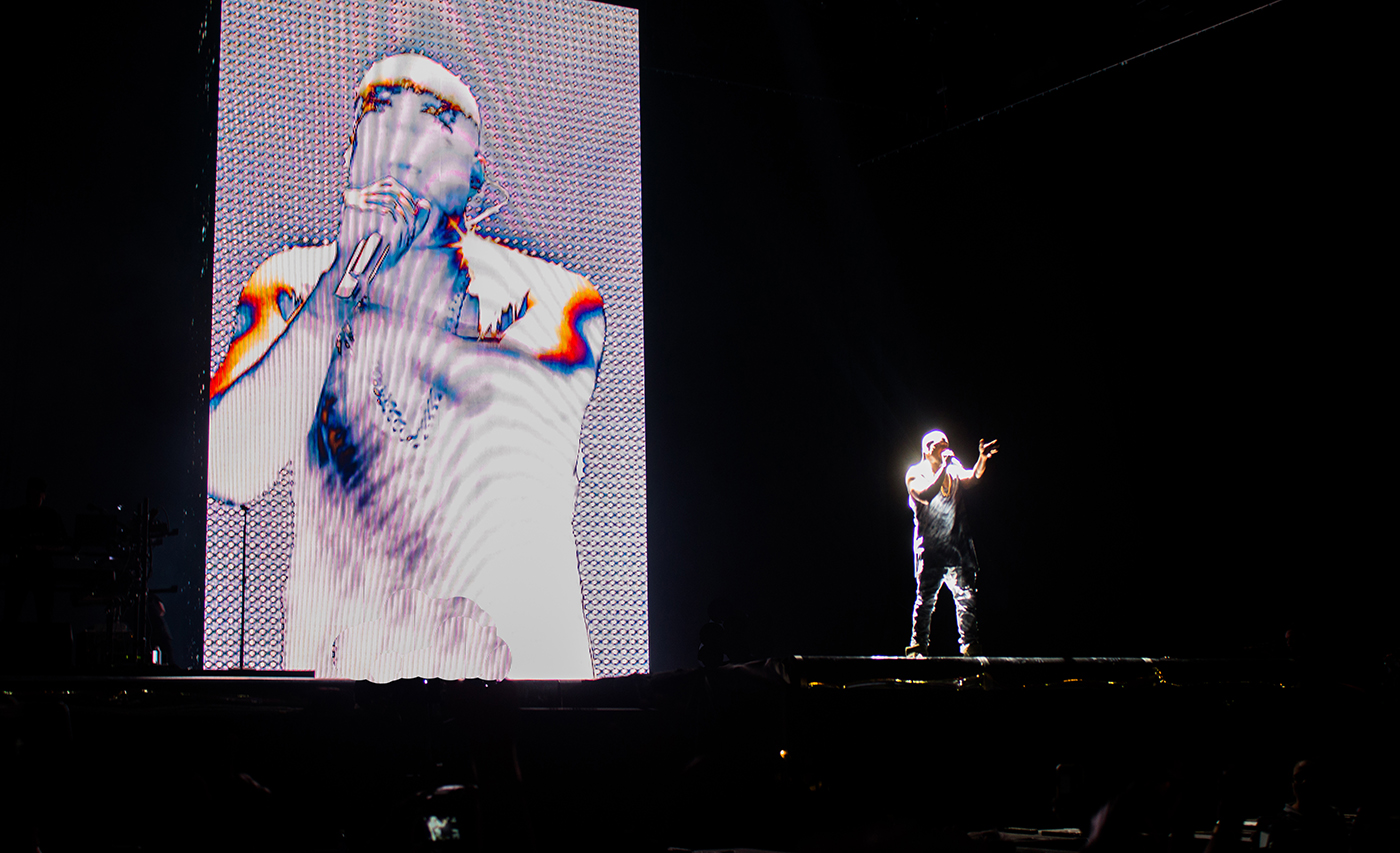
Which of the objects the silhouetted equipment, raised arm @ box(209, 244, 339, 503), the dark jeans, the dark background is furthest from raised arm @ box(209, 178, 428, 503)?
the dark jeans

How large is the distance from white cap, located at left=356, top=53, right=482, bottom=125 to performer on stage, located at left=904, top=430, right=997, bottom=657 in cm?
329

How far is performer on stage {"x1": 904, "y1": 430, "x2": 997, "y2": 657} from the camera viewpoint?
5145 mm

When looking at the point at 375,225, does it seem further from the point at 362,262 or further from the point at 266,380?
the point at 266,380

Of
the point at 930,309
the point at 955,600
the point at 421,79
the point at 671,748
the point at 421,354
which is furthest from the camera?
the point at 930,309

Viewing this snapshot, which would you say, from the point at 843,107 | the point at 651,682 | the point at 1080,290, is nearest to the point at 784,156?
the point at 843,107

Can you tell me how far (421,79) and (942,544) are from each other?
154 inches

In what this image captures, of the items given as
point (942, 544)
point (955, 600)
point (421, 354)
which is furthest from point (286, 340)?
point (955, 600)

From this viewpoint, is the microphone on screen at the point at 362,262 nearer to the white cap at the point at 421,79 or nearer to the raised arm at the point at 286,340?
the raised arm at the point at 286,340

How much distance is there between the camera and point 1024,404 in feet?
22.1

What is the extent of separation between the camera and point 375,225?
5.48 meters

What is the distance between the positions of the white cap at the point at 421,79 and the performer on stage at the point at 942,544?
3.29 meters

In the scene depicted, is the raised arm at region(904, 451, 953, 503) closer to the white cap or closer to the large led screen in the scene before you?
the large led screen

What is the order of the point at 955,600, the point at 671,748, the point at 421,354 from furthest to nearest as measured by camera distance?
the point at 421,354 < the point at 955,600 < the point at 671,748

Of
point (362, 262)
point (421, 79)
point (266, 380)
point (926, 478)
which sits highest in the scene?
point (421, 79)
